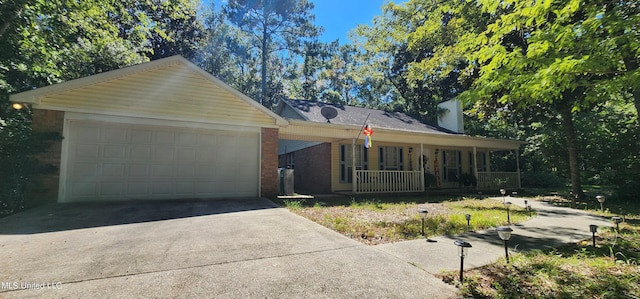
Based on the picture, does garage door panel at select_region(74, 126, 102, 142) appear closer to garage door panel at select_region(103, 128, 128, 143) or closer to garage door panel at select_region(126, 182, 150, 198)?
garage door panel at select_region(103, 128, 128, 143)

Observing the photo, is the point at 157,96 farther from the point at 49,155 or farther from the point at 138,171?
the point at 49,155

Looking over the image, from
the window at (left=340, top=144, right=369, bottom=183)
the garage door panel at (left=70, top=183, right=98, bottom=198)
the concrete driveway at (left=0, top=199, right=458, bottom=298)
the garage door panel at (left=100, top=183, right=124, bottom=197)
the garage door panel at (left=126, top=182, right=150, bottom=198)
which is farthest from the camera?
the window at (left=340, top=144, right=369, bottom=183)

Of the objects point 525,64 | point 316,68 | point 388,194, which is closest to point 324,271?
point 525,64

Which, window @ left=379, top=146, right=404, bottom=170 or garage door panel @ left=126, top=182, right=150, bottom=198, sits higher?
window @ left=379, top=146, right=404, bottom=170

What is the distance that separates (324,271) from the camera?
10.8ft

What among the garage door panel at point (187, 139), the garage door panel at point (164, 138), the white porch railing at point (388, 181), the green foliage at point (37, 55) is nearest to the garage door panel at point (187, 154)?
the garage door panel at point (187, 139)

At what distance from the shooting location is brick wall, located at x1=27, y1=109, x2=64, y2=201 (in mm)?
7133

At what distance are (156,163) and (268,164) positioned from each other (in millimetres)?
3474

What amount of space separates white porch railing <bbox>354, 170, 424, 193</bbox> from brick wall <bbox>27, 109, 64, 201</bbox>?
983cm

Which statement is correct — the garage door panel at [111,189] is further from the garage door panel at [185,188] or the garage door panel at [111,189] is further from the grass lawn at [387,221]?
the grass lawn at [387,221]

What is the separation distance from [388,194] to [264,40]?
2270 cm

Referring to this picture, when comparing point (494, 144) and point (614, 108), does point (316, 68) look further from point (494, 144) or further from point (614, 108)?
point (614, 108)

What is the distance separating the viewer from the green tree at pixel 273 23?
89.8 ft

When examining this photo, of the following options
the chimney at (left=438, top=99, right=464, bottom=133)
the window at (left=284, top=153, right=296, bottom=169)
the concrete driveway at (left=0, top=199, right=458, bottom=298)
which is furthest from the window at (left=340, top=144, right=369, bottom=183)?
the concrete driveway at (left=0, top=199, right=458, bottom=298)
